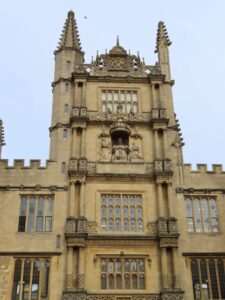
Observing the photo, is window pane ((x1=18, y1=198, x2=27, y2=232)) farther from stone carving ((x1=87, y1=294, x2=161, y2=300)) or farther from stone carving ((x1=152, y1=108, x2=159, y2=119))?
stone carving ((x1=152, y1=108, x2=159, y2=119))

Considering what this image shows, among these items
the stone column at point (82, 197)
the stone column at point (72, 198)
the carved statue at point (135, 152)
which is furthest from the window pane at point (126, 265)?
the carved statue at point (135, 152)

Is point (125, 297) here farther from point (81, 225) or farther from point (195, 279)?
point (81, 225)

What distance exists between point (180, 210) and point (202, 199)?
1.63m

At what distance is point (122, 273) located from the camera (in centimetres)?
2530

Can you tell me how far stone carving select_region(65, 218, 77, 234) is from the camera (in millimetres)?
25875

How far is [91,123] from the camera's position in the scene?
100 ft

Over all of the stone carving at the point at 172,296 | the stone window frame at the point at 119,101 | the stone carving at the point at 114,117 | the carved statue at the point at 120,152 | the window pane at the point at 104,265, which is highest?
the stone window frame at the point at 119,101

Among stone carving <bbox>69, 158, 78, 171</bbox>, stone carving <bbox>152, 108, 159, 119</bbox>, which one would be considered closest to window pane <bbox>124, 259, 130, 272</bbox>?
stone carving <bbox>69, 158, 78, 171</bbox>

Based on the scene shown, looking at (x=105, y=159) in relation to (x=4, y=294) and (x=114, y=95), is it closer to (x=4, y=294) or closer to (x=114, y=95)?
(x=114, y=95)

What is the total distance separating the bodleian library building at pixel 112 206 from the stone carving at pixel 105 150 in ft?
0.22

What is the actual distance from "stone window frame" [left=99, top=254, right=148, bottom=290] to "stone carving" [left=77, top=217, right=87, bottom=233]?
1695 millimetres

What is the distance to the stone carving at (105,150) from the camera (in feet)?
95.9

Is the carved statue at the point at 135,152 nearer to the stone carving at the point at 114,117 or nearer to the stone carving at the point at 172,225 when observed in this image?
the stone carving at the point at 114,117

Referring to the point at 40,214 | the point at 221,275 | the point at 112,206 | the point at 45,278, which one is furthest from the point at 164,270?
the point at 40,214
